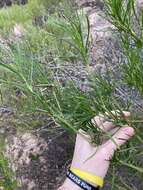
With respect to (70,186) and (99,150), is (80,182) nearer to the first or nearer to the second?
(70,186)

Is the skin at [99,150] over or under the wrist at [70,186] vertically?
over

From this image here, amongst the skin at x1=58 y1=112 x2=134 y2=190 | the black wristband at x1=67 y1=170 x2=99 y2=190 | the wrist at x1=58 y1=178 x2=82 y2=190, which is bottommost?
the wrist at x1=58 y1=178 x2=82 y2=190

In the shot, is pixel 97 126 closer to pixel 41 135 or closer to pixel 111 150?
pixel 111 150

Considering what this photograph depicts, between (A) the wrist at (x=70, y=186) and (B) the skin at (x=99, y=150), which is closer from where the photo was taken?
(B) the skin at (x=99, y=150)

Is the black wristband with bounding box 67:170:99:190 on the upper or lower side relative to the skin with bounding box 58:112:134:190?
lower

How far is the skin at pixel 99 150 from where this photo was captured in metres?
1.53

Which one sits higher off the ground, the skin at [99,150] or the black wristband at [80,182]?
the skin at [99,150]

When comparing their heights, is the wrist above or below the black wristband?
below

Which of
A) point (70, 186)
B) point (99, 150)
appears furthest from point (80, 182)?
point (99, 150)

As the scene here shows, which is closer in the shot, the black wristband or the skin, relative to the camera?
the skin

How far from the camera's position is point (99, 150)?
1639mm

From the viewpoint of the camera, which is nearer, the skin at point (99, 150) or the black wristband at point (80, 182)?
the skin at point (99, 150)

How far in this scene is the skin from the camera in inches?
60.2

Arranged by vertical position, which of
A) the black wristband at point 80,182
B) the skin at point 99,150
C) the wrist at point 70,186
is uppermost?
the skin at point 99,150
